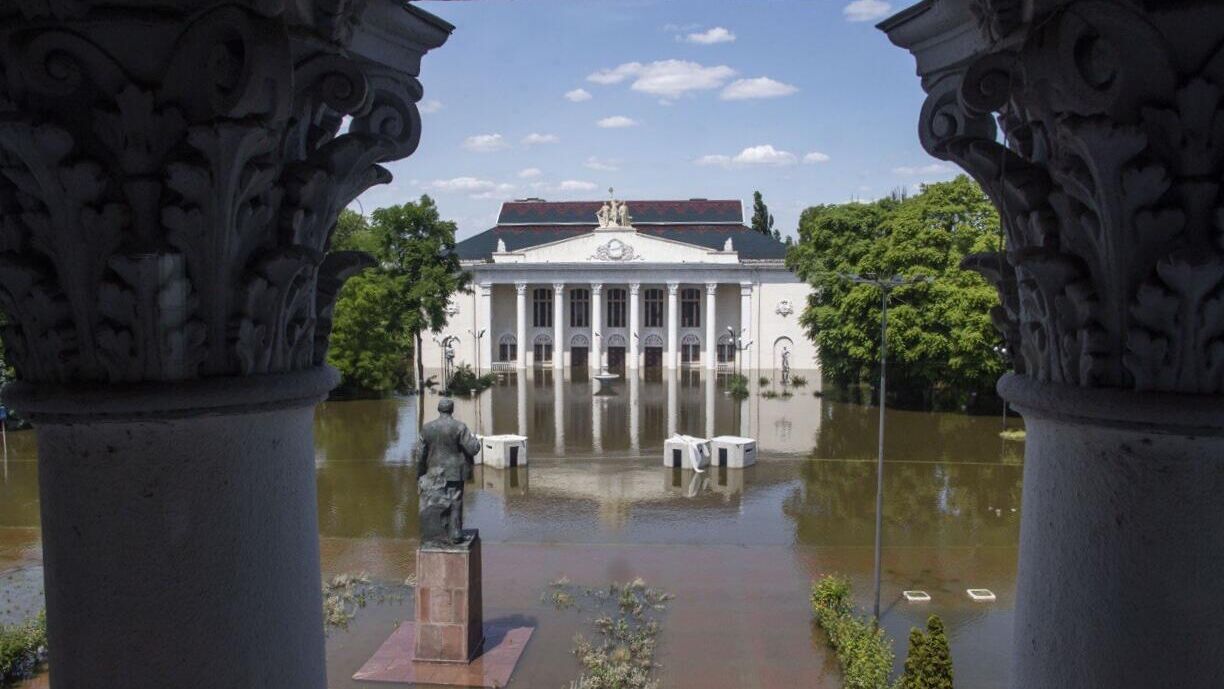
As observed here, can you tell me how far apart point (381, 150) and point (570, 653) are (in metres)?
11.0

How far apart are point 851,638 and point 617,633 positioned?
338 cm

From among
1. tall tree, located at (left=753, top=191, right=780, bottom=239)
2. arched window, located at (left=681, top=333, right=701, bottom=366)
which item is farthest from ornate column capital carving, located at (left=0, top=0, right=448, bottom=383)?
tall tree, located at (left=753, top=191, right=780, bottom=239)

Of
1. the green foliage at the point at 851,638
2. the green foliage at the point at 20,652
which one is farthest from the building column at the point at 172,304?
the green foliage at the point at 20,652

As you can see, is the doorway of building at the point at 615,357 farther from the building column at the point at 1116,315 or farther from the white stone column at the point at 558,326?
the building column at the point at 1116,315

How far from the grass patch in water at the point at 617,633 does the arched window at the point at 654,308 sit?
49527 mm

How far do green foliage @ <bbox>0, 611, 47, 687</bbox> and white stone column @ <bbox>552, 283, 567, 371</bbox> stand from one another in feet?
166

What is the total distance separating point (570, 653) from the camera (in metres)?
12.9

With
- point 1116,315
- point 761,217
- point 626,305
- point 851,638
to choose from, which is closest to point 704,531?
point 851,638

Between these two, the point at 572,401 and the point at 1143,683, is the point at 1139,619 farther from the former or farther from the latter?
the point at 572,401

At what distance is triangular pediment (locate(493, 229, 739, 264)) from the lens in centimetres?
6291

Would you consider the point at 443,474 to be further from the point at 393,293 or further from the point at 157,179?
the point at 393,293

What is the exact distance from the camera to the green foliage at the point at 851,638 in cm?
1141

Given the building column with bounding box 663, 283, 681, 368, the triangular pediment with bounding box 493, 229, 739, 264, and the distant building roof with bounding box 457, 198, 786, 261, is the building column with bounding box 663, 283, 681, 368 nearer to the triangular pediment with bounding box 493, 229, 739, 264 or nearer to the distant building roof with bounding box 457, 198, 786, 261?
the triangular pediment with bounding box 493, 229, 739, 264

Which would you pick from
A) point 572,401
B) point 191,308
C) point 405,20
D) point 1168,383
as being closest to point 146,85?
point 191,308
